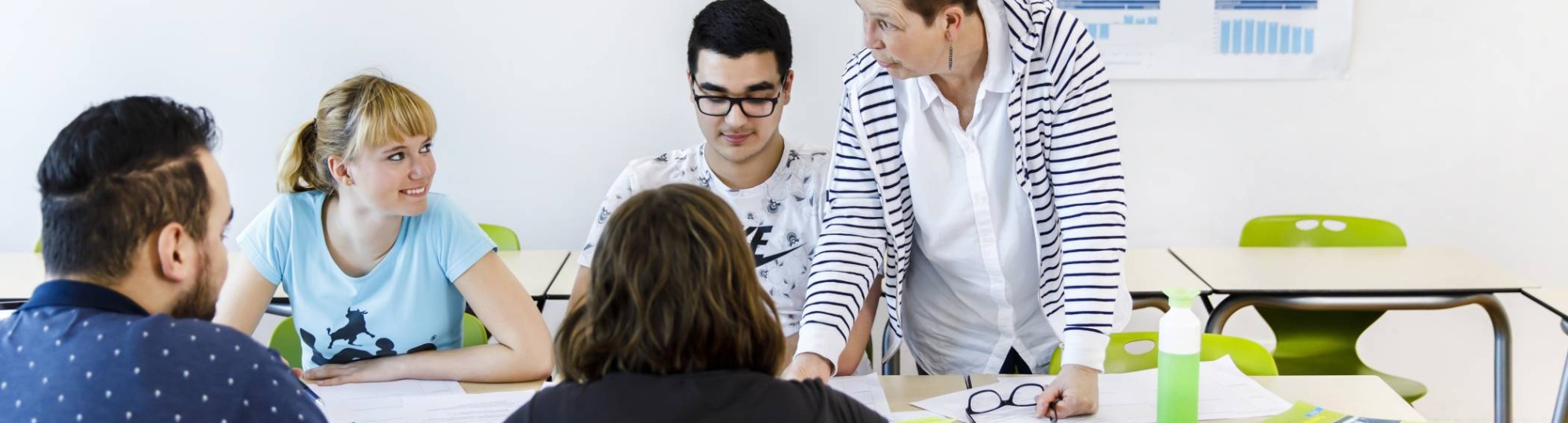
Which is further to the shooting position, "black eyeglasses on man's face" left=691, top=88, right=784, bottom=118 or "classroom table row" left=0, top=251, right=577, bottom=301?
"classroom table row" left=0, top=251, right=577, bottom=301

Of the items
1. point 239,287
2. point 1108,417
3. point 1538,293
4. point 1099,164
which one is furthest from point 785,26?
point 1538,293

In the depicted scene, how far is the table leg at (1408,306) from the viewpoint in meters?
2.93

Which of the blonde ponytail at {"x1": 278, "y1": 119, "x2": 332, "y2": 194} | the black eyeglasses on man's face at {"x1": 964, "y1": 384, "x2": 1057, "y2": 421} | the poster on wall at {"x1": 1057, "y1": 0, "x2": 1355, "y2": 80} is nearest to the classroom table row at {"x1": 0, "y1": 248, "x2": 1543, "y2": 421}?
the poster on wall at {"x1": 1057, "y1": 0, "x2": 1355, "y2": 80}

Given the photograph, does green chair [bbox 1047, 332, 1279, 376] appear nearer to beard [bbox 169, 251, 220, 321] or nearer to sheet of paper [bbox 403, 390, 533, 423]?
sheet of paper [bbox 403, 390, 533, 423]

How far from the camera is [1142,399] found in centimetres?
178

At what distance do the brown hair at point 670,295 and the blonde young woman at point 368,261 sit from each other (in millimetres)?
862

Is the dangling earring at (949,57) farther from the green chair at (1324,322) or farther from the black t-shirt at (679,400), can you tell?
the green chair at (1324,322)

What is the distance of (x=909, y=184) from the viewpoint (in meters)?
1.88

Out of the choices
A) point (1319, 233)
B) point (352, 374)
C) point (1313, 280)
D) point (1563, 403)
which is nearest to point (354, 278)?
point (352, 374)

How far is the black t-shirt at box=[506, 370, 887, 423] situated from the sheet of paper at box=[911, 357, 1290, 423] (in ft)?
2.08

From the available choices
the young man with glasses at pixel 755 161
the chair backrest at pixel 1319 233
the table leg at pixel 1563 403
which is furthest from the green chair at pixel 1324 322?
the young man with glasses at pixel 755 161

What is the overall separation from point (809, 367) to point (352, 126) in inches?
34.0

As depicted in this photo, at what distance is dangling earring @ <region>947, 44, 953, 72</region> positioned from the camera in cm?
172

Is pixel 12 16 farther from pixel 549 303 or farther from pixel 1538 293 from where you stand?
pixel 1538 293
